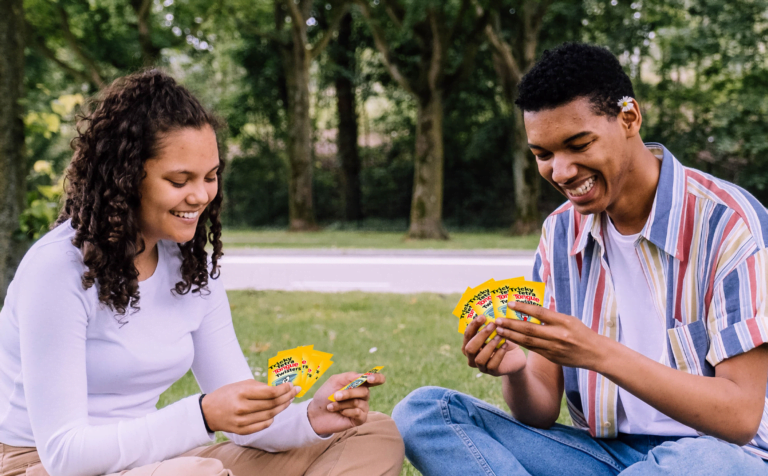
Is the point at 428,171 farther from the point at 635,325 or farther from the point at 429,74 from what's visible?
the point at 635,325

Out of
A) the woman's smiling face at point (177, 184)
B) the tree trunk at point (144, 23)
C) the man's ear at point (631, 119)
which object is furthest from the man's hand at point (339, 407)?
the tree trunk at point (144, 23)

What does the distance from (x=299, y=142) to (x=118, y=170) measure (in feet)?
55.0

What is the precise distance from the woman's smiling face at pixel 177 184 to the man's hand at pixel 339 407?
66 centimetres

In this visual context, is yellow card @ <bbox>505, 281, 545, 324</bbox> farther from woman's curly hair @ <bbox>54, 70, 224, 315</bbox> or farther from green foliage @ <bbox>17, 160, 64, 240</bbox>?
green foliage @ <bbox>17, 160, 64, 240</bbox>

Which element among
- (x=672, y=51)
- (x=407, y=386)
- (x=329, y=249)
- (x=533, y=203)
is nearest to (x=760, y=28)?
(x=672, y=51)

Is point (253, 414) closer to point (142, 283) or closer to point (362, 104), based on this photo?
point (142, 283)

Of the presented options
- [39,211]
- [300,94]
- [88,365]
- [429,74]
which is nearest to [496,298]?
[88,365]

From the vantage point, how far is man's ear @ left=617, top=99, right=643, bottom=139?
2090 millimetres

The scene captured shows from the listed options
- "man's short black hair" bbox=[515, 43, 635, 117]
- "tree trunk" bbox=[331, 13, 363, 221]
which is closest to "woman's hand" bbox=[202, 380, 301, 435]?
"man's short black hair" bbox=[515, 43, 635, 117]

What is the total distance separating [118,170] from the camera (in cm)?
188

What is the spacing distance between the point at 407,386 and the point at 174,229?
2504mm

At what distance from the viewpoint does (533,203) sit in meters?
16.6

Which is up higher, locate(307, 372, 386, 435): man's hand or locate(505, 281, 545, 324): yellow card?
locate(505, 281, 545, 324): yellow card

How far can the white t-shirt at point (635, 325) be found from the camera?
2078mm
